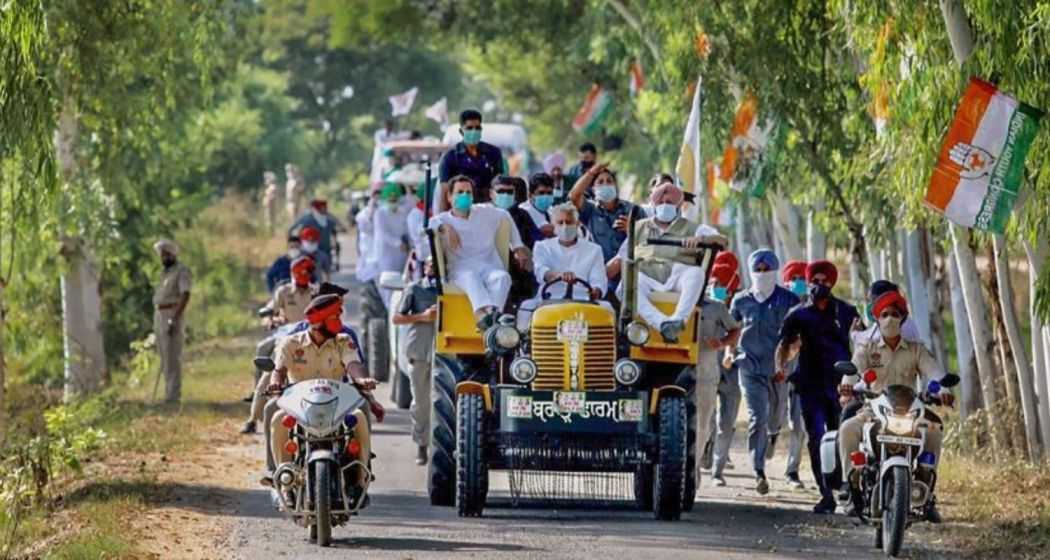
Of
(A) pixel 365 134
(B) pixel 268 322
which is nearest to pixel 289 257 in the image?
(B) pixel 268 322

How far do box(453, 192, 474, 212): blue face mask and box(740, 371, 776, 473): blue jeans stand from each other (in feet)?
9.48

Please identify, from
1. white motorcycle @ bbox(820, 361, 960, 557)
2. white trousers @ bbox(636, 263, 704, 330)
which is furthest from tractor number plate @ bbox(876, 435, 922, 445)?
white trousers @ bbox(636, 263, 704, 330)

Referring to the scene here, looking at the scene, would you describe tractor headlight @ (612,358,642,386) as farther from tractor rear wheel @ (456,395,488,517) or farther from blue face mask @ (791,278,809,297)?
blue face mask @ (791,278,809,297)

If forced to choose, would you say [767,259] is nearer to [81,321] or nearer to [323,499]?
[323,499]

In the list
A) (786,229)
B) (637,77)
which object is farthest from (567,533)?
(637,77)

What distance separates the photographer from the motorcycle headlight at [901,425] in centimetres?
1588

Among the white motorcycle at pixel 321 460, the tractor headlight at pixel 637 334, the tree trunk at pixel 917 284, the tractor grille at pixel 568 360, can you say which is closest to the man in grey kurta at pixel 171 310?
the tree trunk at pixel 917 284

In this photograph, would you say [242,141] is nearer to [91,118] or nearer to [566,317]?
[91,118]

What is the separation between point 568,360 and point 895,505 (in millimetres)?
2751

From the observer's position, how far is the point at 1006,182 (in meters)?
18.0

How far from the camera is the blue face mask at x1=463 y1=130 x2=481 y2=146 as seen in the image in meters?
20.9

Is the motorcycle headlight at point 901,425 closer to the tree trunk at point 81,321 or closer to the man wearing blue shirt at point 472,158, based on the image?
the man wearing blue shirt at point 472,158

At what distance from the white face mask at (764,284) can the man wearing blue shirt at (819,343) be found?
1.03 metres

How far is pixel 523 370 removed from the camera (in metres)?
17.1
